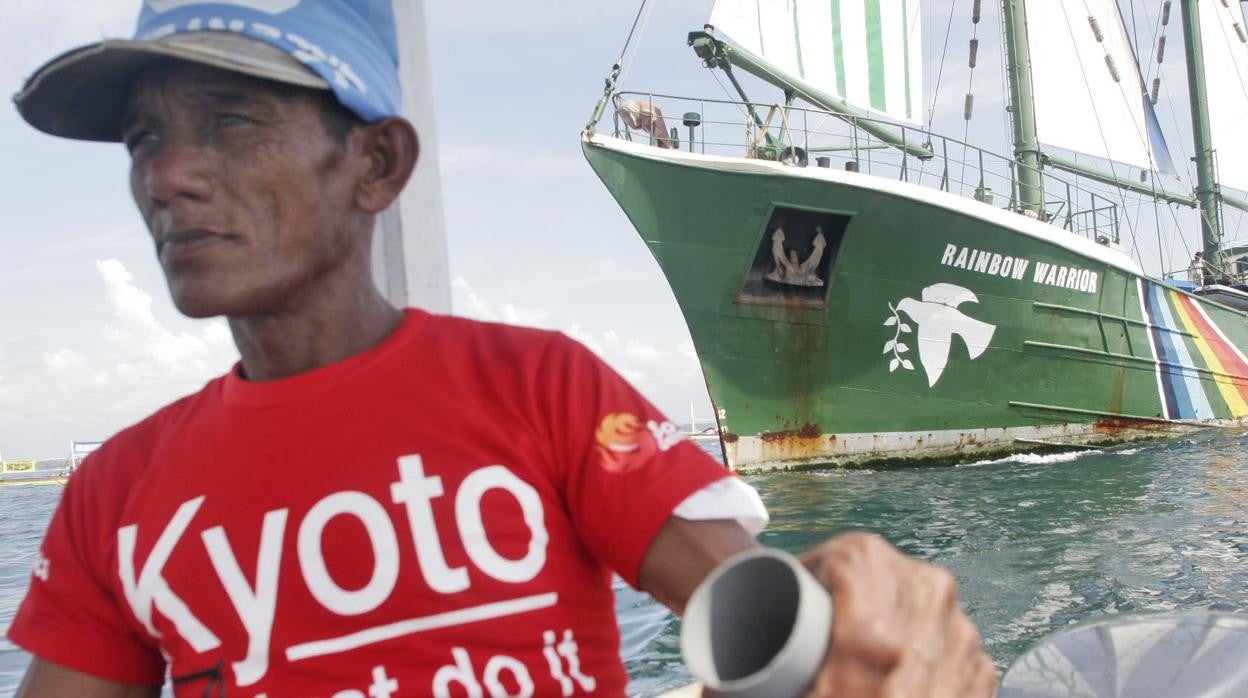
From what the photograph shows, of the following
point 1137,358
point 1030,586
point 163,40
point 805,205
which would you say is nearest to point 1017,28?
point 1137,358

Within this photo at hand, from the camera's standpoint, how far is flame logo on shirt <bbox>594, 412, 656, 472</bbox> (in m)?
Answer: 0.91

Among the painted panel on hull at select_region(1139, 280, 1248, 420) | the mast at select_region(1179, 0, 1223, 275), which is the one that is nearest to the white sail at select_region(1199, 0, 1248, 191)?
the mast at select_region(1179, 0, 1223, 275)

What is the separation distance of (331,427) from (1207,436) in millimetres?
14368

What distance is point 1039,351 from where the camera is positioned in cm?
1065

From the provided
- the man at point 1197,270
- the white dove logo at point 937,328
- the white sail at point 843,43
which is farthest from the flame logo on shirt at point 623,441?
the man at point 1197,270

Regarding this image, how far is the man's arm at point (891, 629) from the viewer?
1.78 feet

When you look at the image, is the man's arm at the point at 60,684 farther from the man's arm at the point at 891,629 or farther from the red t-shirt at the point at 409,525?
the man's arm at the point at 891,629

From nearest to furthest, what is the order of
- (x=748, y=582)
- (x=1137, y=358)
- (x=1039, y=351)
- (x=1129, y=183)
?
(x=748, y=582) < (x=1039, y=351) < (x=1137, y=358) < (x=1129, y=183)

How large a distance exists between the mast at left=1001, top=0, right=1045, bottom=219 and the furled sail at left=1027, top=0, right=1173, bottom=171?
0.81 ft

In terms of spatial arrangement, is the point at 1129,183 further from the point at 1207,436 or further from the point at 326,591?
the point at 326,591

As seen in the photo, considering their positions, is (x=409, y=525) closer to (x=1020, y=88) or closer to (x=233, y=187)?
(x=233, y=187)

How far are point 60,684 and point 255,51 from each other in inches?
28.2

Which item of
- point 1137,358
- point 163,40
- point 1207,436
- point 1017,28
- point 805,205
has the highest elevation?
point 1017,28

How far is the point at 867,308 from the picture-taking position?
32.4 ft
